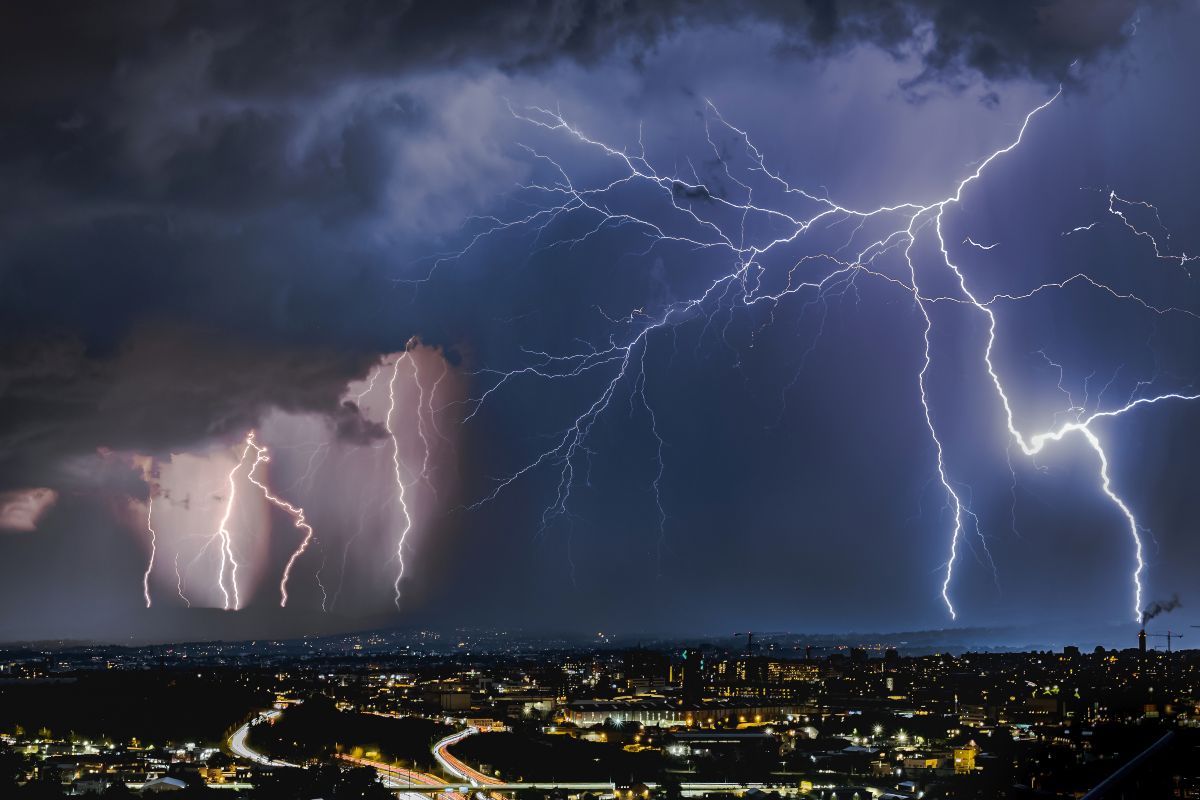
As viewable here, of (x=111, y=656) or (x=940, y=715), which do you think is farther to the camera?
(x=111, y=656)

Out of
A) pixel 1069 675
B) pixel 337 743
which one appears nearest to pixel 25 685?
pixel 337 743

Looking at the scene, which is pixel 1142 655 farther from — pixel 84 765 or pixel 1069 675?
pixel 84 765

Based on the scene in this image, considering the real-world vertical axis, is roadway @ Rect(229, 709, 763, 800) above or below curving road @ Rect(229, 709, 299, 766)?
above

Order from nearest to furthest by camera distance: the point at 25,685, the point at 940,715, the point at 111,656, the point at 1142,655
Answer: the point at 940,715, the point at 1142,655, the point at 25,685, the point at 111,656

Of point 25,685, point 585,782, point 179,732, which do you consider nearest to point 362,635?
point 25,685

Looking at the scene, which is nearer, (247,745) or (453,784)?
(453,784)

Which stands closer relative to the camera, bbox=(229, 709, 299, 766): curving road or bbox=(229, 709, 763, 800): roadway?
bbox=(229, 709, 763, 800): roadway

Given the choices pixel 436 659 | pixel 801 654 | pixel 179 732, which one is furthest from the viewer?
pixel 801 654

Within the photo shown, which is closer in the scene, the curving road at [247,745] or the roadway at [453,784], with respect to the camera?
the roadway at [453,784]

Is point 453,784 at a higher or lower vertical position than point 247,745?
higher

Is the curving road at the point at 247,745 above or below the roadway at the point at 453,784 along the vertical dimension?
below
